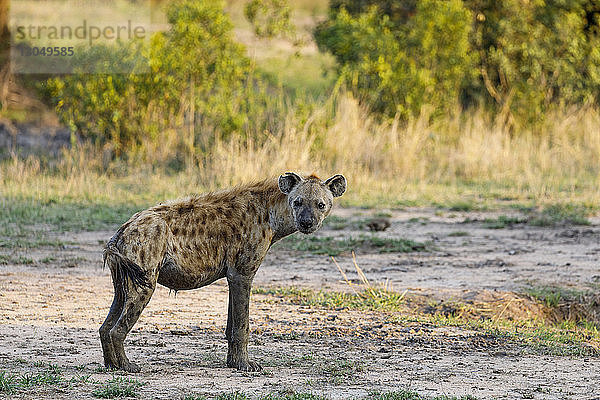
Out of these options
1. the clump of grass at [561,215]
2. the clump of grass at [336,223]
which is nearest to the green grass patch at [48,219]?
the clump of grass at [336,223]

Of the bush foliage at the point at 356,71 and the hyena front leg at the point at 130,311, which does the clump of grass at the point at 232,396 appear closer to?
the hyena front leg at the point at 130,311

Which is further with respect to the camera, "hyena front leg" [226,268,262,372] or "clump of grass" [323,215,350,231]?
"clump of grass" [323,215,350,231]

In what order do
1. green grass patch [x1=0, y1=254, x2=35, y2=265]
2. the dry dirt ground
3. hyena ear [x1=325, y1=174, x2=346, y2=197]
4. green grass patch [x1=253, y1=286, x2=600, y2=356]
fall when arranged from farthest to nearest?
1. green grass patch [x1=0, y1=254, x2=35, y2=265]
2. green grass patch [x1=253, y1=286, x2=600, y2=356]
3. hyena ear [x1=325, y1=174, x2=346, y2=197]
4. the dry dirt ground

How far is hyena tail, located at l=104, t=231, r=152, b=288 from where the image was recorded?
4.55m

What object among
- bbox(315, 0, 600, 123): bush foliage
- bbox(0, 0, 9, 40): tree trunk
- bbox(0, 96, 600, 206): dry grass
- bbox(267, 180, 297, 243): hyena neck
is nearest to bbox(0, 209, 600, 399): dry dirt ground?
bbox(267, 180, 297, 243): hyena neck

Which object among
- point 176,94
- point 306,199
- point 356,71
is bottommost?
point 306,199

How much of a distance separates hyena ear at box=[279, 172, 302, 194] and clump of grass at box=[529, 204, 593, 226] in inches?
224

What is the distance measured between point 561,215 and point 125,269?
278 inches

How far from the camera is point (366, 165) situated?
13.1 meters

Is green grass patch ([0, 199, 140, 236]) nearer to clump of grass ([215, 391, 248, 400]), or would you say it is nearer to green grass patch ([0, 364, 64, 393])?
green grass patch ([0, 364, 64, 393])

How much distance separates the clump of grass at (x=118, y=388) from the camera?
14.4 feet

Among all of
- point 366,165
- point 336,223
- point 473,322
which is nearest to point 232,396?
point 473,322

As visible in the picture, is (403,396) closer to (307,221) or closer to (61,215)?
(307,221)

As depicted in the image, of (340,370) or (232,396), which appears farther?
(340,370)
